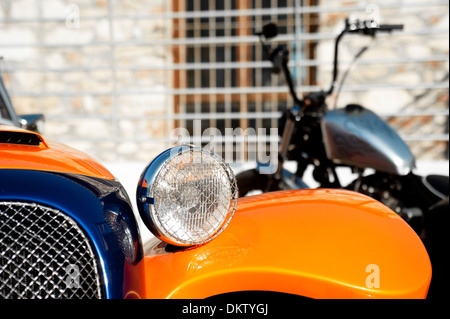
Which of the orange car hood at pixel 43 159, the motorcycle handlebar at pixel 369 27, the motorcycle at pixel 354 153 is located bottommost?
the motorcycle at pixel 354 153

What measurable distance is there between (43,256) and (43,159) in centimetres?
19

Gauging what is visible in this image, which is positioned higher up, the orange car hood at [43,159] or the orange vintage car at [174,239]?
the orange car hood at [43,159]

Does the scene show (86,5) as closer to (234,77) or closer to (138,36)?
(138,36)

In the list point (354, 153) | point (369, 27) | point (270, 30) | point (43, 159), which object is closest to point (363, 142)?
point (354, 153)

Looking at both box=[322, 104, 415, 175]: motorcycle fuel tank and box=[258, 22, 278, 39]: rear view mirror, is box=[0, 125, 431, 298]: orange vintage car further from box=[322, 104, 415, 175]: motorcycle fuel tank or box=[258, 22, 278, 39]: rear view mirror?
box=[258, 22, 278, 39]: rear view mirror

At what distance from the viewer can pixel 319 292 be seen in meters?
0.96

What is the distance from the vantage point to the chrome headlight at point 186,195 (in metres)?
0.95

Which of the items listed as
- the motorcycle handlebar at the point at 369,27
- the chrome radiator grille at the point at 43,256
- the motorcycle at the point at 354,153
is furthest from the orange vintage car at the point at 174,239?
the motorcycle handlebar at the point at 369,27

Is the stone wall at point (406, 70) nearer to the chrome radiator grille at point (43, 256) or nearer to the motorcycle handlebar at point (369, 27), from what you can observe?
the motorcycle handlebar at point (369, 27)

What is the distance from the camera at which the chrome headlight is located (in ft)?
3.13

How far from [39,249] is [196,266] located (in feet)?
1.04

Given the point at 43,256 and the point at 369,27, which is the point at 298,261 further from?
the point at 369,27
